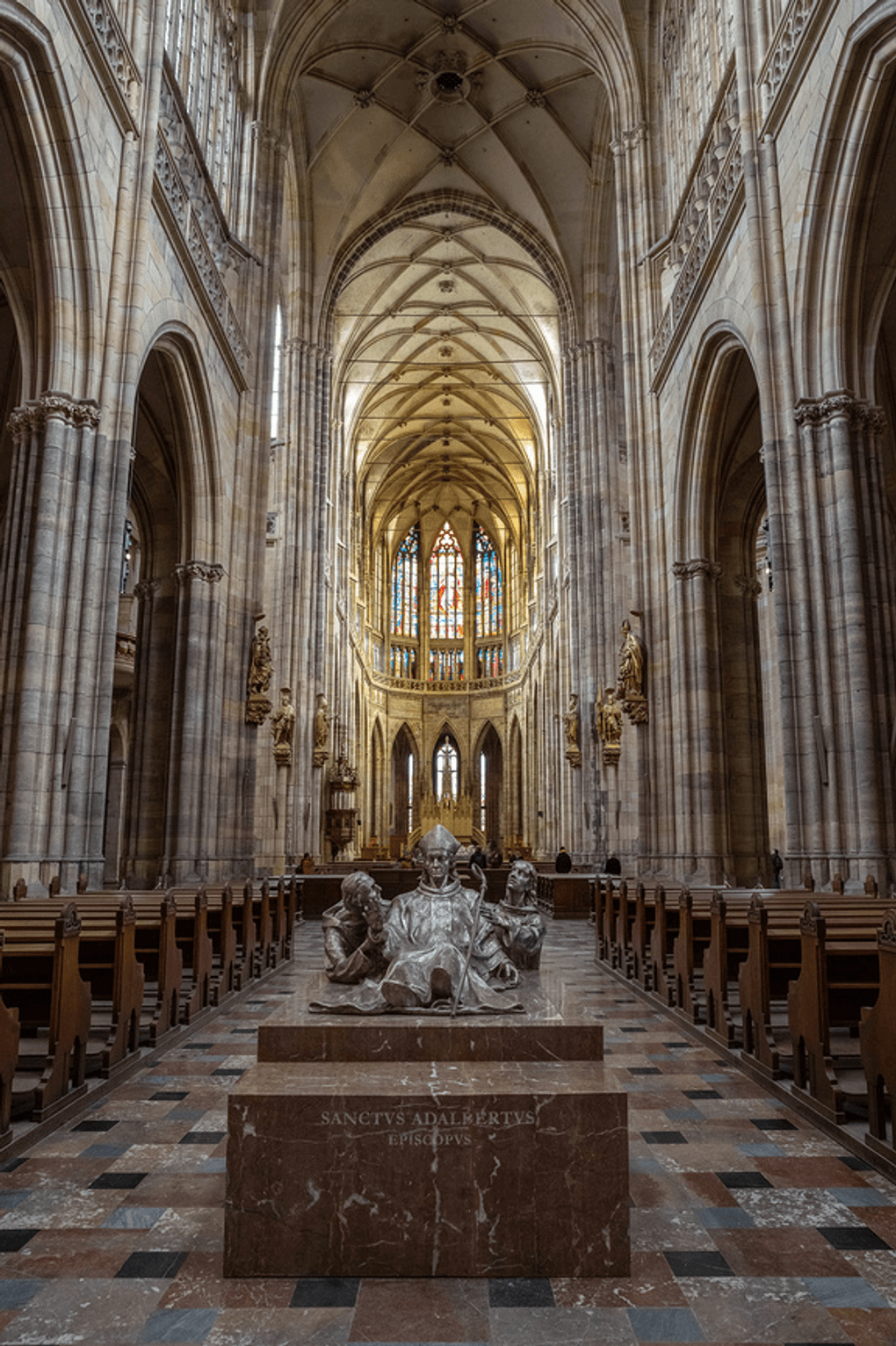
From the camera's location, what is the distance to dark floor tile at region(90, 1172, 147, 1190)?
4234 millimetres

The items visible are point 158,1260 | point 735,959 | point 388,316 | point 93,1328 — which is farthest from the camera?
point 388,316

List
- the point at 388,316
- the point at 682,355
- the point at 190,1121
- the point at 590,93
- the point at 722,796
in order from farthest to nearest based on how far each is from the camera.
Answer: the point at 388,316
the point at 590,93
the point at 682,355
the point at 722,796
the point at 190,1121

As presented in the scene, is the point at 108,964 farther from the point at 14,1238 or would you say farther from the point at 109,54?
the point at 109,54

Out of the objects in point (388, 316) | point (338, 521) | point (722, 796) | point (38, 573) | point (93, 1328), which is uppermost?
point (388, 316)

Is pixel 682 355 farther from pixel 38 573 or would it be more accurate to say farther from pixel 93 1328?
pixel 93 1328

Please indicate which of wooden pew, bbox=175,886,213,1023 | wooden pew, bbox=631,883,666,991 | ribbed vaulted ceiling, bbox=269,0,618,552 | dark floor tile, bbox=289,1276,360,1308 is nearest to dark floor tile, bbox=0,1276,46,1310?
dark floor tile, bbox=289,1276,360,1308

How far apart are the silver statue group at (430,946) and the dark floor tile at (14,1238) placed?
1329mm

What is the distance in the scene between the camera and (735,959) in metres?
8.02

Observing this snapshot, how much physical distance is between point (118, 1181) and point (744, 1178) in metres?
2.78

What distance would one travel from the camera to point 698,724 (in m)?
15.2

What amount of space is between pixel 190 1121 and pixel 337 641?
3057cm

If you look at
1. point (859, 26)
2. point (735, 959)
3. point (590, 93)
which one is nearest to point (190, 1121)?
point (735, 959)

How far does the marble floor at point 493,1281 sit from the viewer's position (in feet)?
9.88

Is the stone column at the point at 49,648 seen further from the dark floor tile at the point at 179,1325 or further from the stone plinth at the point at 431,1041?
the dark floor tile at the point at 179,1325
